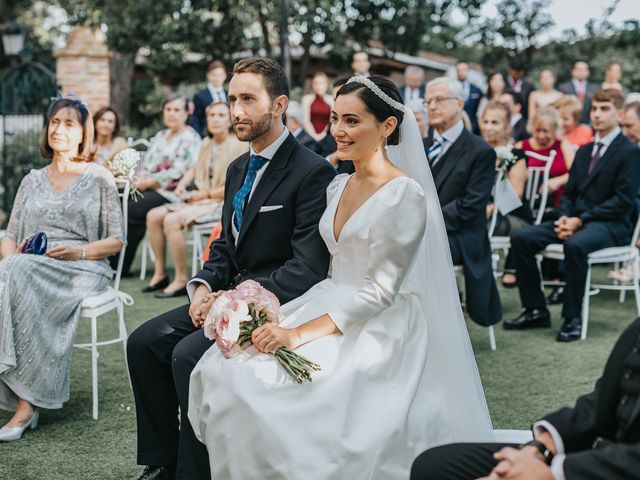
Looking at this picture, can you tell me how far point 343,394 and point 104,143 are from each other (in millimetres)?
6001

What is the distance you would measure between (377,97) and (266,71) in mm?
570

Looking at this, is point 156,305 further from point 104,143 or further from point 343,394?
point 343,394

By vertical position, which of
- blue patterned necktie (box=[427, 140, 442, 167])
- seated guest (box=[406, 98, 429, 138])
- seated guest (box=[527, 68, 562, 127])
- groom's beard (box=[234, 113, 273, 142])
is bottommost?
blue patterned necktie (box=[427, 140, 442, 167])

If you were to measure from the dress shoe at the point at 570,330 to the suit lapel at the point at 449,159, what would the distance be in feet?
4.96

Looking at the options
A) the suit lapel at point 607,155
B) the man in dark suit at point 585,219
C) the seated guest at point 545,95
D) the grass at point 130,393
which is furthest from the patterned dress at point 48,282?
the seated guest at point 545,95

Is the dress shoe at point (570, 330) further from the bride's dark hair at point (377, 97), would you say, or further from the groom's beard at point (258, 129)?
the groom's beard at point (258, 129)

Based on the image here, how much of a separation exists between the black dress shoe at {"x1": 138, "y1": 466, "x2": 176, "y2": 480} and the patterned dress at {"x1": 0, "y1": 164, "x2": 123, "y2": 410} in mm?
1002

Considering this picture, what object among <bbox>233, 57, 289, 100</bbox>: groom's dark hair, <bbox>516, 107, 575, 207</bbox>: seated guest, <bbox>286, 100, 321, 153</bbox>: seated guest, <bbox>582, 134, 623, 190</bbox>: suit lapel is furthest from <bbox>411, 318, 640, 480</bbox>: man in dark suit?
<bbox>286, 100, 321, 153</bbox>: seated guest

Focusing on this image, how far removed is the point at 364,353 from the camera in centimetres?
306

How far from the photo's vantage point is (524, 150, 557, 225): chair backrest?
24.1ft

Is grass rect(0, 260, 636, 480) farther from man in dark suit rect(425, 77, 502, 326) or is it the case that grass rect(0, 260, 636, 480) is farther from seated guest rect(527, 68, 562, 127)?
seated guest rect(527, 68, 562, 127)

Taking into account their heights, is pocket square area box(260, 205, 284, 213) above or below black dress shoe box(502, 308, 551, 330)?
above

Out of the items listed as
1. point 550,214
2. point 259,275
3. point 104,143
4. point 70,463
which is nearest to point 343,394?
point 259,275

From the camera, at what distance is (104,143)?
8.31m
